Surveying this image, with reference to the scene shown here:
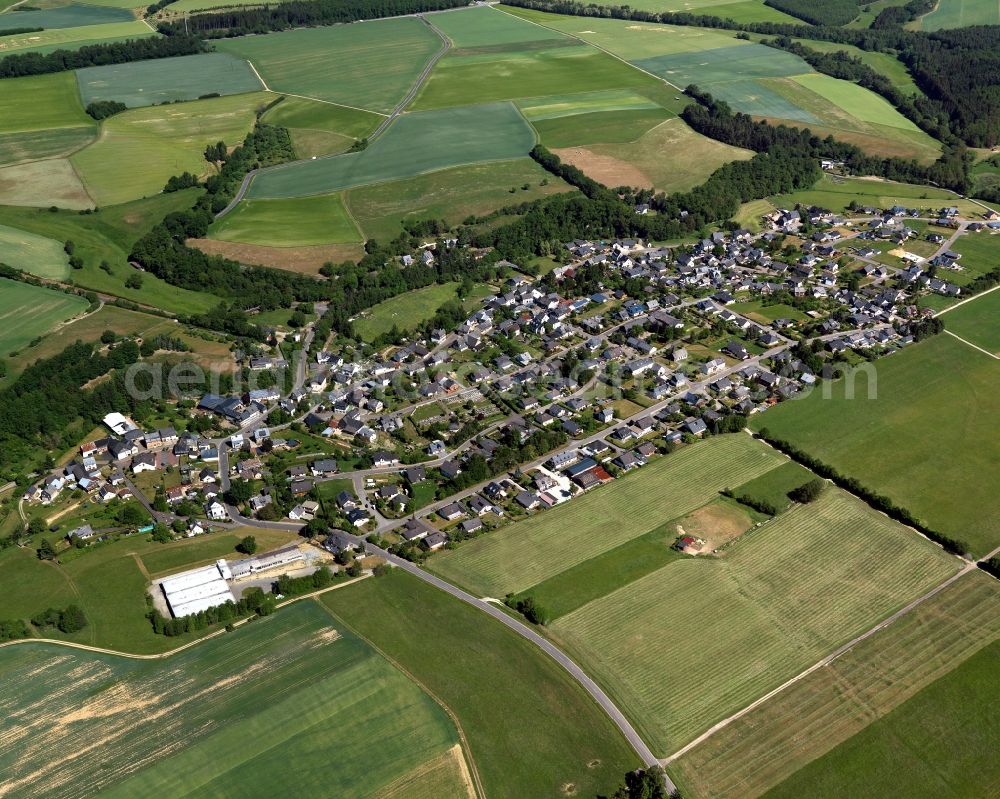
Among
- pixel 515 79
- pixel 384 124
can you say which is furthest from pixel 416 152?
pixel 515 79

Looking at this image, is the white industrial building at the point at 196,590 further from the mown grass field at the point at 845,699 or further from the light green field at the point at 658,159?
the light green field at the point at 658,159

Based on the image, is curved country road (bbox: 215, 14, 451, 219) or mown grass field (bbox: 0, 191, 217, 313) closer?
mown grass field (bbox: 0, 191, 217, 313)

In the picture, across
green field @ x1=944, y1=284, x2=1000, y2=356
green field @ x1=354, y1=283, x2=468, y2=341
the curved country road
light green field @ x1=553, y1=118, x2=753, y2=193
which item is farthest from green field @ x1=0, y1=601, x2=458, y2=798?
light green field @ x1=553, y1=118, x2=753, y2=193

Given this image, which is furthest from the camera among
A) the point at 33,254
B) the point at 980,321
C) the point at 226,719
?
the point at 33,254

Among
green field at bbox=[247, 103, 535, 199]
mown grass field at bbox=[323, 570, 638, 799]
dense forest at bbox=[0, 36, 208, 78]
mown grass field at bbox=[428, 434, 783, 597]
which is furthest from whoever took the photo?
dense forest at bbox=[0, 36, 208, 78]

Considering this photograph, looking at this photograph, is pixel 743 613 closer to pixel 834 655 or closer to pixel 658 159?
pixel 834 655

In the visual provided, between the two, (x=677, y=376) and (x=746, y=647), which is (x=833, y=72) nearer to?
(x=677, y=376)

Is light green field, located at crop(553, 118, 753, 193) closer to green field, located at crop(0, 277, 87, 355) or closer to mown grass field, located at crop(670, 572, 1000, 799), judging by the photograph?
green field, located at crop(0, 277, 87, 355)
